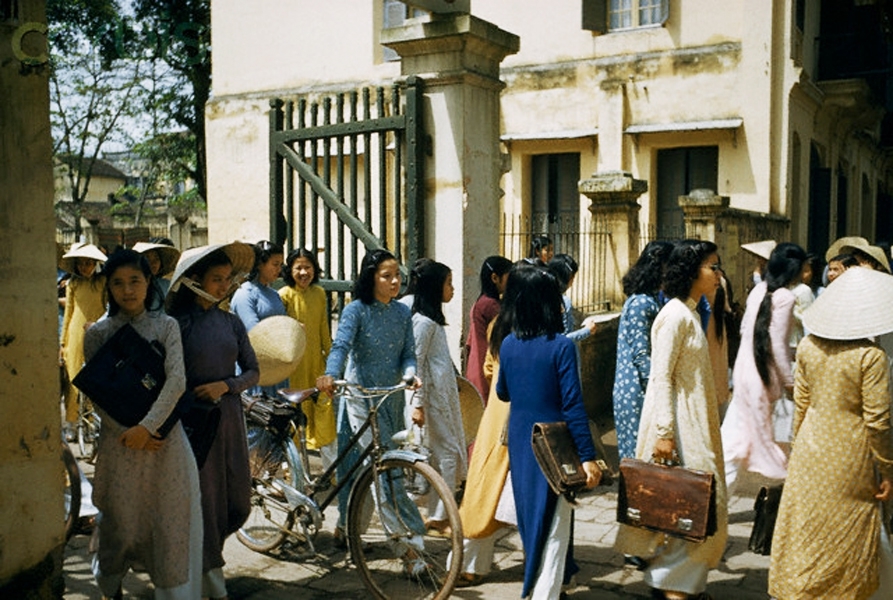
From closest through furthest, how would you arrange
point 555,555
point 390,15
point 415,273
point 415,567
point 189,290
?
point 555,555 < point 189,290 < point 415,567 < point 415,273 < point 390,15

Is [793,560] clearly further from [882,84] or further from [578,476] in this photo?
[882,84]

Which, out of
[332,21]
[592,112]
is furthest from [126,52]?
[592,112]

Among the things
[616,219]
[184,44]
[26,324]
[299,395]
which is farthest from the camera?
[184,44]

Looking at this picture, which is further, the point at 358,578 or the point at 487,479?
the point at 358,578

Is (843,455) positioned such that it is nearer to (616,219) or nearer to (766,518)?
(766,518)

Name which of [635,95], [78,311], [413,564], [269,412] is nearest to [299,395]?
[269,412]

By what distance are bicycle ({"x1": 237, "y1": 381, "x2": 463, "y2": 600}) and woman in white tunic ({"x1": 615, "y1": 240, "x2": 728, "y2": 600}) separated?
1.04 meters

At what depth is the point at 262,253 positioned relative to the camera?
6766 mm

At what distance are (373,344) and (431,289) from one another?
61cm

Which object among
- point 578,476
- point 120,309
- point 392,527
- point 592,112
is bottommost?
point 392,527

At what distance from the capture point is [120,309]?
4234mm

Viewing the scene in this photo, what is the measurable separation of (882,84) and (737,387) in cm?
1499

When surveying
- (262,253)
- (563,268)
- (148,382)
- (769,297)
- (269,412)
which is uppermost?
(262,253)

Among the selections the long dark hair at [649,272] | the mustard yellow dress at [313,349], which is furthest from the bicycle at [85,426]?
the long dark hair at [649,272]
